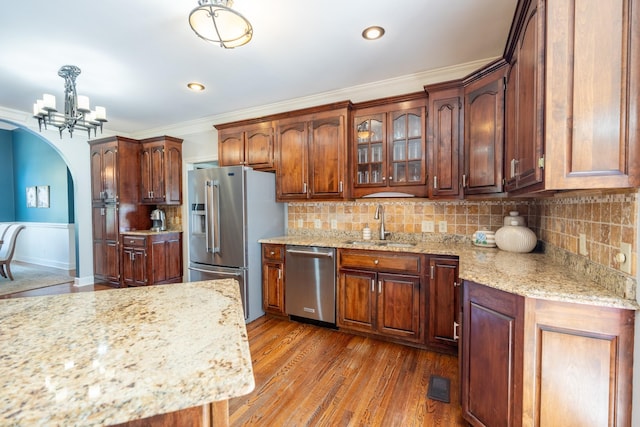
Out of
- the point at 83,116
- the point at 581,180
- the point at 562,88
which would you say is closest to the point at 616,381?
the point at 581,180

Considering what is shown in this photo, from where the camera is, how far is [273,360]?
2.39 m

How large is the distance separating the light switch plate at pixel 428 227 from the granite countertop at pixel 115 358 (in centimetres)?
237

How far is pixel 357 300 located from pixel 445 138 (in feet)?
5.79

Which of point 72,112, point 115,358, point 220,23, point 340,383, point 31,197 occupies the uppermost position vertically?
point 220,23

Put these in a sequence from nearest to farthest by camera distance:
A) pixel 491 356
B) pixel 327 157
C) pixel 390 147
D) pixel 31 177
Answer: pixel 491 356
pixel 390 147
pixel 327 157
pixel 31 177

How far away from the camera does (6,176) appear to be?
660cm

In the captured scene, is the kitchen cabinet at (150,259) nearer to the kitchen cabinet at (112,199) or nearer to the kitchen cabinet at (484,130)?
the kitchen cabinet at (112,199)

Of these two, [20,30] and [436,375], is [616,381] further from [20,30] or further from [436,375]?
[20,30]

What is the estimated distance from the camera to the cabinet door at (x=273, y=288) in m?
A: 3.21

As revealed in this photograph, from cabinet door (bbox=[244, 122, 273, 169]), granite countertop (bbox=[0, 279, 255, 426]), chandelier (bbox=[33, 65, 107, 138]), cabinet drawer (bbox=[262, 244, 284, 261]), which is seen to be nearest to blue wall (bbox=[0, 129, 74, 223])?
chandelier (bbox=[33, 65, 107, 138])

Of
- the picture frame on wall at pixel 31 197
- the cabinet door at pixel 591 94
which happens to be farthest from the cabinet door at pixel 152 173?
the cabinet door at pixel 591 94

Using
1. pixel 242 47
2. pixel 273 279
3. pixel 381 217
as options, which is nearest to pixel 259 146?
pixel 242 47

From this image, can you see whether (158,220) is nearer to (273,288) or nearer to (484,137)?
(273,288)

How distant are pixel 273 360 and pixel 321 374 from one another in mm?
457
